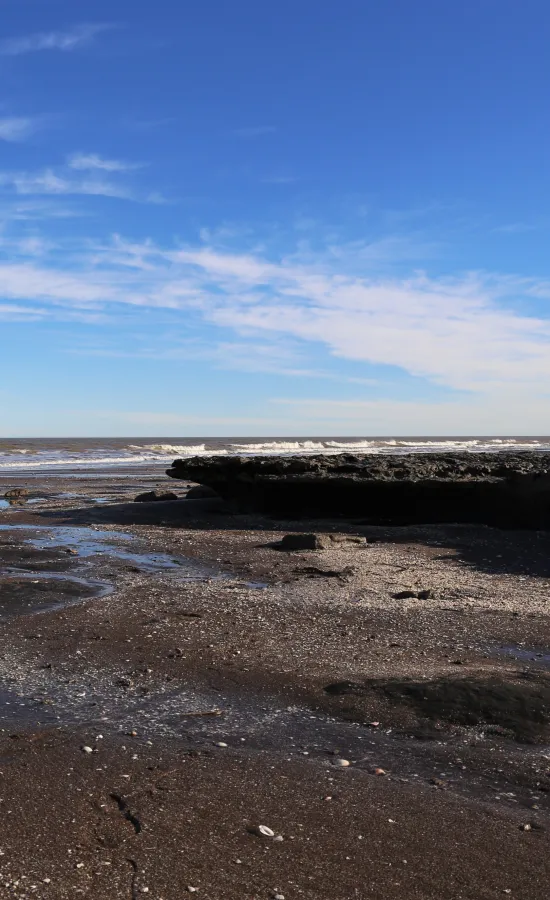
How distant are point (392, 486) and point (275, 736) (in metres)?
11.9

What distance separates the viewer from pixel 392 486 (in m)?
16.7

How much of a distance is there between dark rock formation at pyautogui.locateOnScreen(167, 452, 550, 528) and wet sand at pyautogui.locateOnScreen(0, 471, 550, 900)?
474 centimetres

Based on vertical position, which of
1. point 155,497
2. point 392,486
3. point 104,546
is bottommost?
point 104,546

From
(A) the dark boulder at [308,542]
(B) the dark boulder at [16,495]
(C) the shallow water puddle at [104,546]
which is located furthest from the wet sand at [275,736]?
(B) the dark boulder at [16,495]

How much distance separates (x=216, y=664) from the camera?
6746mm

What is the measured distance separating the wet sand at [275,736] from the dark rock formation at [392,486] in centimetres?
474

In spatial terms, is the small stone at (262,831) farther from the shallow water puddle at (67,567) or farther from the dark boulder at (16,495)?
the dark boulder at (16,495)

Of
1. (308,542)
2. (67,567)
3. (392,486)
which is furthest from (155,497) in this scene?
(67,567)

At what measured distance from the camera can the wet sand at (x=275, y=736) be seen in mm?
3496

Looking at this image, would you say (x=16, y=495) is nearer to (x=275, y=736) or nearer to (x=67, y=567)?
(x=67, y=567)

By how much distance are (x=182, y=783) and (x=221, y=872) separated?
0.95 meters

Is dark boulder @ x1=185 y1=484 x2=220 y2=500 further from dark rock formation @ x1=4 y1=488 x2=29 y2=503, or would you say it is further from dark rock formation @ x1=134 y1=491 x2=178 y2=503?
dark rock formation @ x1=4 y1=488 x2=29 y2=503

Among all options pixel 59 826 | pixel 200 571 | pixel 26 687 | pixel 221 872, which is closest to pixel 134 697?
pixel 26 687

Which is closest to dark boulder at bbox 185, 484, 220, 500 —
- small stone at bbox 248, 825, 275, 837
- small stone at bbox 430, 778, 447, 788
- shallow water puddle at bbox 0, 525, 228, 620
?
shallow water puddle at bbox 0, 525, 228, 620
